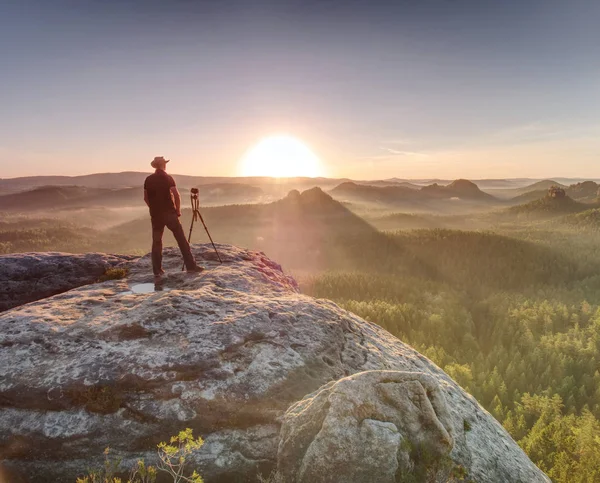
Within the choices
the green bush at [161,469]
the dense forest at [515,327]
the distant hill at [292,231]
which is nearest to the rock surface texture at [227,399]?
the green bush at [161,469]

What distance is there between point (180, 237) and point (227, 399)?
7.41 m

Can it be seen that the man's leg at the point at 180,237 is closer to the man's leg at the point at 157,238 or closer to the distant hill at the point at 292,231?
the man's leg at the point at 157,238

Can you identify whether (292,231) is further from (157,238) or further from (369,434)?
(369,434)

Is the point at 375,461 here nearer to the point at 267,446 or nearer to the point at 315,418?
the point at 315,418

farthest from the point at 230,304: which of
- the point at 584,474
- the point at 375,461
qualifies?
the point at 584,474

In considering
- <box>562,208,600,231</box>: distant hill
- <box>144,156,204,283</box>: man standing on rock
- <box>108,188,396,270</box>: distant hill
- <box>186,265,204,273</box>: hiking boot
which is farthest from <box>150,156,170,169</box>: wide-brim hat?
<box>562,208,600,231</box>: distant hill

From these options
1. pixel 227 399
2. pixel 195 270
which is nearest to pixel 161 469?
pixel 227 399

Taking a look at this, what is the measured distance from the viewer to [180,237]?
43.5 ft

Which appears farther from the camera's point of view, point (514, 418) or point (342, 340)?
point (514, 418)

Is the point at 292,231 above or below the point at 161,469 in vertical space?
below

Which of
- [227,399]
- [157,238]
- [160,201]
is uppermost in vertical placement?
[160,201]

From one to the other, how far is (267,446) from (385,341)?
640 centimetres

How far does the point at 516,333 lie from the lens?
37594 mm

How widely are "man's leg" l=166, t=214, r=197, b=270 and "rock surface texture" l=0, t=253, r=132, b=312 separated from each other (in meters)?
4.91
